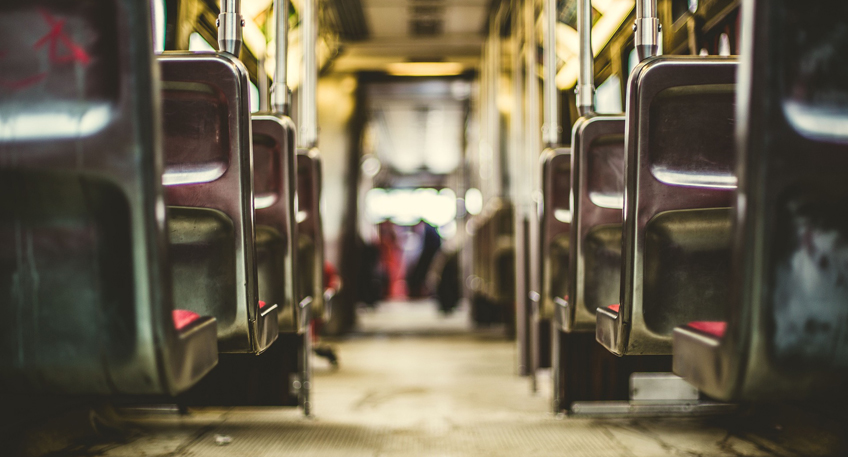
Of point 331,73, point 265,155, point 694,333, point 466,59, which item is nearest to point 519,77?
point 466,59

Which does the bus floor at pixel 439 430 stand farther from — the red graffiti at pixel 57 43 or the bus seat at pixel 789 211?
the red graffiti at pixel 57 43

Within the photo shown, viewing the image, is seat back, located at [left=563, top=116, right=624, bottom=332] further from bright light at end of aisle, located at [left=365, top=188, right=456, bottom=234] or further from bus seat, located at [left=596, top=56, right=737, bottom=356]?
bright light at end of aisle, located at [left=365, top=188, right=456, bottom=234]

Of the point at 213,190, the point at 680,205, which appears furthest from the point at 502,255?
the point at 213,190

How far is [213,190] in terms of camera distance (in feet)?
4.69

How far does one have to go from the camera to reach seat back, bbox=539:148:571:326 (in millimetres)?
2346

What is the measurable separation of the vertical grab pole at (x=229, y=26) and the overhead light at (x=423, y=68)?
4.43 m

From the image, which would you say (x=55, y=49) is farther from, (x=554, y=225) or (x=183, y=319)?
(x=554, y=225)

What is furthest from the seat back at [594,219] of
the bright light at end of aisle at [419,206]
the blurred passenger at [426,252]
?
the bright light at end of aisle at [419,206]

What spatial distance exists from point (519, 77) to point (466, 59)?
1.81 metres

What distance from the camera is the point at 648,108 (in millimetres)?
1323

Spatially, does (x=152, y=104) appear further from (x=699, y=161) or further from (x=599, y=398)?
(x=599, y=398)

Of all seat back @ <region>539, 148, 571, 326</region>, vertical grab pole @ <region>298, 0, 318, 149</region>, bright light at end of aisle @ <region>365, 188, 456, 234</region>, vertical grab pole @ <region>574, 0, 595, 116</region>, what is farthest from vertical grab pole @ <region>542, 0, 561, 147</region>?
bright light at end of aisle @ <region>365, 188, 456, 234</region>

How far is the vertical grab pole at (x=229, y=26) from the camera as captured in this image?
1.64 metres

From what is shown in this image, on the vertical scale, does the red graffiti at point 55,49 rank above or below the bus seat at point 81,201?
above
